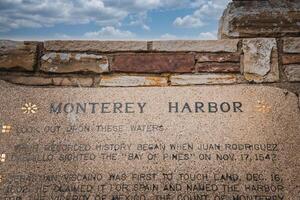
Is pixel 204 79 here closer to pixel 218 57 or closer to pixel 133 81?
pixel 218 57

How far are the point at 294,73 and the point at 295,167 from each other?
597 millimetres

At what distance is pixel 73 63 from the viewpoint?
2.12m

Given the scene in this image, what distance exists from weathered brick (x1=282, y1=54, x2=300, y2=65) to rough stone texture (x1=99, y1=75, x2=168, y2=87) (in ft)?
2.50

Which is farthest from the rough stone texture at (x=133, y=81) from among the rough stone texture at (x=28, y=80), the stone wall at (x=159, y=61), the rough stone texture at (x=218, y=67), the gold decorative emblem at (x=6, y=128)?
the gold decorative emblem at (x=6, y=128)

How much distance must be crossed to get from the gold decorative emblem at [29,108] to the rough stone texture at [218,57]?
3.47 feet

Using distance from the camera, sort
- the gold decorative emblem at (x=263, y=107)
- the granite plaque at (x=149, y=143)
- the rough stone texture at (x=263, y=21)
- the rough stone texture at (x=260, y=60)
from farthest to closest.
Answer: the rough stone texture at (x=263, y=21) → the rough stone texture at (x=260, y=60) → the gold decorative emblem at (x=263, y=107) → the granite plaque at (x=149, y=143)

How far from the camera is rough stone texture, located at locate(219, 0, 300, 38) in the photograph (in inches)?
84.7

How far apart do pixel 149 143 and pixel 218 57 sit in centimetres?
72

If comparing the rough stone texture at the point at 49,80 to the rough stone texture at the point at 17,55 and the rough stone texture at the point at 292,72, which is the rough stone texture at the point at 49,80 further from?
the rough stone texture at the point at 292,72

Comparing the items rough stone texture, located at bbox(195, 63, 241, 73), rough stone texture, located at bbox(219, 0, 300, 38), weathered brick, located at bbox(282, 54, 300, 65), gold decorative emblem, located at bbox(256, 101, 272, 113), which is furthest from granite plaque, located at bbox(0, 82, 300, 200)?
rough stone texture, located at bbox(219, 0, 300, 38)

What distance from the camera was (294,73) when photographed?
2.06 m

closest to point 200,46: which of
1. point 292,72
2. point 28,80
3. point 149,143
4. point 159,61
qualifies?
point 159,61

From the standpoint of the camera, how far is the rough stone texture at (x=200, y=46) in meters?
2.12

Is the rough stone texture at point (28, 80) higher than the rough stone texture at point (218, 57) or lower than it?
lower
